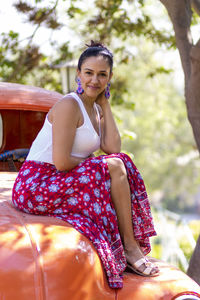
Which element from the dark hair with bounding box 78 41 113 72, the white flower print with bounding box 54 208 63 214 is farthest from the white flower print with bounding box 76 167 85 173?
the dark hair with bounding box 78 41 113 72

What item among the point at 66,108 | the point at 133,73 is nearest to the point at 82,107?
the point at 66,108

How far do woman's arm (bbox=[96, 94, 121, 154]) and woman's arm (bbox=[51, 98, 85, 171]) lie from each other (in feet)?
1.87

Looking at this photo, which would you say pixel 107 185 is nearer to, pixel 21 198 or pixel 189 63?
pixel 21 198

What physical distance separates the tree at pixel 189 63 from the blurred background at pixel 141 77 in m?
1.14

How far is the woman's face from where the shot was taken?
3.31 m

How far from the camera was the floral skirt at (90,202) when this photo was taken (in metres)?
2.89

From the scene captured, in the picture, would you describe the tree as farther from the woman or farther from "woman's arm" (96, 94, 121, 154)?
the woman

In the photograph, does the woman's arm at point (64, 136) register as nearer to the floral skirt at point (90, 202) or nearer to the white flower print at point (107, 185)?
the floral skirt at point (90, 202)

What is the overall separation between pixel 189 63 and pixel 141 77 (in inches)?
681

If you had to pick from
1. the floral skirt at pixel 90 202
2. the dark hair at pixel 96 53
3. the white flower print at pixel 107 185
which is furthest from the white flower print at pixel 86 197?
the dark hair at pixel 96 53

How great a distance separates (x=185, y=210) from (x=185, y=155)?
26.9 metres

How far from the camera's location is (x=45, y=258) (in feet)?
8.33

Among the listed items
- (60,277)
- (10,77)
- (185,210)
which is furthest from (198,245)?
(185,210)

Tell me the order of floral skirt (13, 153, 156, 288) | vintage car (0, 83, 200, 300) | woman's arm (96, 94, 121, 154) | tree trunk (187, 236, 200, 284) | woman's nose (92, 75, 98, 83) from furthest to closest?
tree trunk (187, 236, 200, 284)
woman's arm (96, 94, 121, 154)
woman's nose (92, 75, 98, 83)
floral skirt (13, 153, 156, 288)
vintage car (0, 83, 200, 300)
